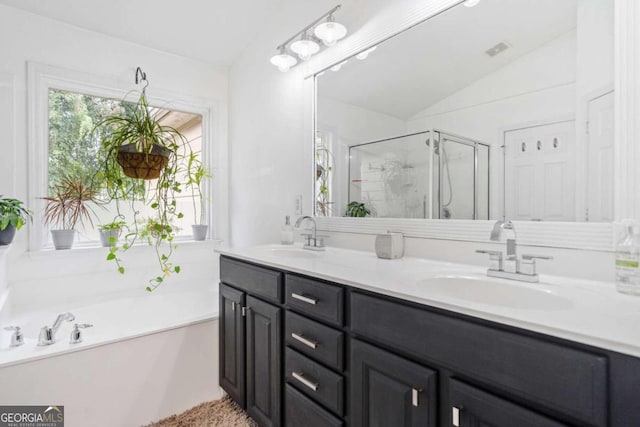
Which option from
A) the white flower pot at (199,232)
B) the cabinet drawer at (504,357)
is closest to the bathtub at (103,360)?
the white flower pot at (199,232)

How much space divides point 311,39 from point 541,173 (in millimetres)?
1599

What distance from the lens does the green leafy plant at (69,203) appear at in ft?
7.67

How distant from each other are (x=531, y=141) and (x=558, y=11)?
0.45 m

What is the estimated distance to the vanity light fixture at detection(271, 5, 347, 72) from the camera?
6.18ft

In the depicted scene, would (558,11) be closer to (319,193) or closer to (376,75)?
(376,75)

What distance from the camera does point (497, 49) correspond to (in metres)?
1.35

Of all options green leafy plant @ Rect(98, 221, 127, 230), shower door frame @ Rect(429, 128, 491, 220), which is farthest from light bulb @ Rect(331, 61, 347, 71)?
green leafy plant @ Rect(98, 221, 127, 230)

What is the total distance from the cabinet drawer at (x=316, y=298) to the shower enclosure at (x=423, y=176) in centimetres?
65

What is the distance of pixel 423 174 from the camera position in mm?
1565

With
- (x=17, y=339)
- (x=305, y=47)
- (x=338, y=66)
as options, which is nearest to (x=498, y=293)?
(x=338, y=66)

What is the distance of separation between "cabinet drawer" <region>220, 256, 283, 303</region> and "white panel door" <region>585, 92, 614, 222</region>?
1.16 meters

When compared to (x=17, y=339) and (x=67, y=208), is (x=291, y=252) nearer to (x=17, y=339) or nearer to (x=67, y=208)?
(x=17, y=339)

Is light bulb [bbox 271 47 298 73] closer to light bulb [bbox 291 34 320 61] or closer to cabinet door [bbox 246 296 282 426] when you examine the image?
light bulb [bbox 291 34 320 61]

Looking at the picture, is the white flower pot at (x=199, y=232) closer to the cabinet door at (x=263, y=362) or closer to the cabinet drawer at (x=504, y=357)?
the cabinet door at (x=263, y=362)
